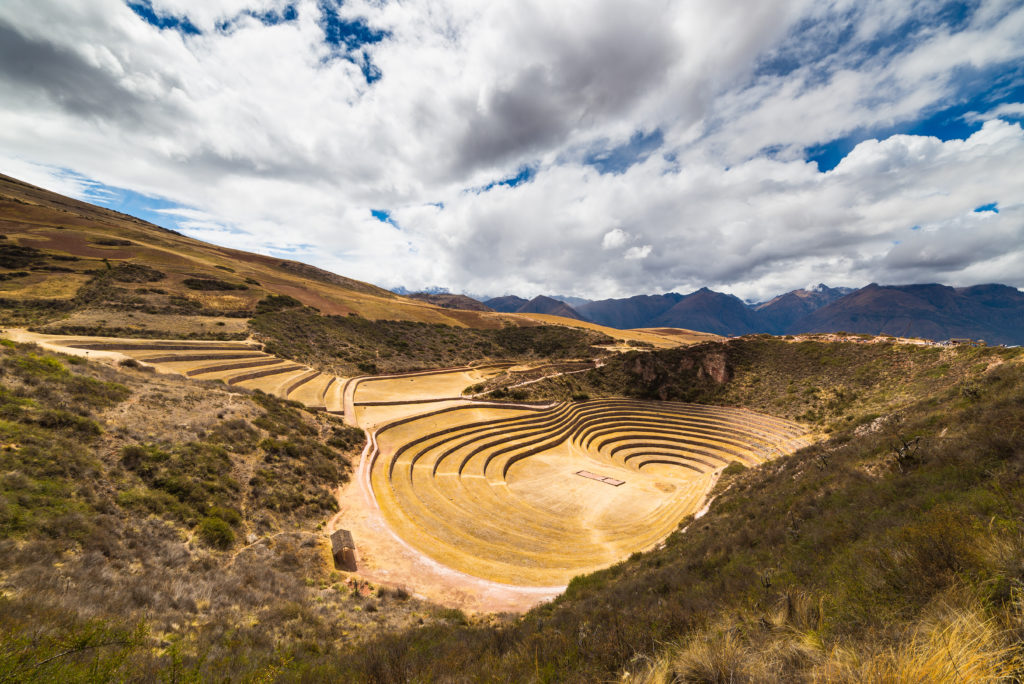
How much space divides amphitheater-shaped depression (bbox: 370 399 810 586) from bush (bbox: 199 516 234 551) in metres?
5.12

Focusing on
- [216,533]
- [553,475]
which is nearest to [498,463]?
[553,475]

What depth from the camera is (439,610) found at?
28.8ft

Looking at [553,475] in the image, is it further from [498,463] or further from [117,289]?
[117,289]

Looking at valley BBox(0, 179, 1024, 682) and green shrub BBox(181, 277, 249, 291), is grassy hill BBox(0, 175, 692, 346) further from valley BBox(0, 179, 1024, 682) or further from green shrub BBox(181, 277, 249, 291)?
valley BBox(0, 179, 1024, 682)

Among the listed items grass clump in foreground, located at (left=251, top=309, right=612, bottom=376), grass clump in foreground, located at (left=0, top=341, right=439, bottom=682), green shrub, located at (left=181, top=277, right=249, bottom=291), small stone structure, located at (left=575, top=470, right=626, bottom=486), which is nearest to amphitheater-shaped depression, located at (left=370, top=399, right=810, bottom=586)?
small stone structure, located at (left=575, top=470, right=626, bottom=486)

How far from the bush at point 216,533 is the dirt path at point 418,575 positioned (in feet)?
10.8

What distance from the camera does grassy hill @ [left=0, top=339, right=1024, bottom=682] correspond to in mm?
3439

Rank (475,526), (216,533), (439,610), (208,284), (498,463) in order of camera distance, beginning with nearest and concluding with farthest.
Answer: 1. (216,533)
2. (439,610)
3. (475,526)
4. (498,463)
5. (208,284)

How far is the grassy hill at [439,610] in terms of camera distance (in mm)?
3439

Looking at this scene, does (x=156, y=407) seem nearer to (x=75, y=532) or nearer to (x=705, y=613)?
(x=75, y=532)

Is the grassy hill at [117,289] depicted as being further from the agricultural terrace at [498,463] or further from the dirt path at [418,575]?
the dirt path at [418,575]

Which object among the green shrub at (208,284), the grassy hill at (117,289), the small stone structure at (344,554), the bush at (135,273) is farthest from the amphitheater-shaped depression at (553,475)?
the bush at (135,273)

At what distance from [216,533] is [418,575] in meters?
5.54

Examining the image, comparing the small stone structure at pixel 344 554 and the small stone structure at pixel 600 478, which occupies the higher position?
the small stone structure at pixel 600 478
